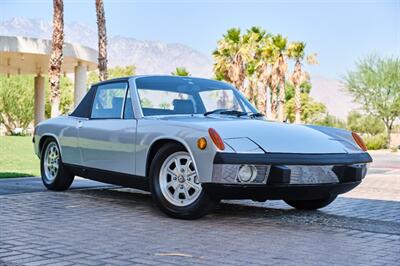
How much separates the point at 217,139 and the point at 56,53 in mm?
15666

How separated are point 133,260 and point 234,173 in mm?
1690

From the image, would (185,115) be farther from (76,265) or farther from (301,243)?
(76,265)

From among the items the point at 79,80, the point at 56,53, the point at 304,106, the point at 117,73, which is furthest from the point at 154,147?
the point at 304,106

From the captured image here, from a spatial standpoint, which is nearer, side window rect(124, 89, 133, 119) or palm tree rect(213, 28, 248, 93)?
side window rect(124, 89, 133, 119)

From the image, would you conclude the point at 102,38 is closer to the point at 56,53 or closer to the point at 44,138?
the point at 56,53

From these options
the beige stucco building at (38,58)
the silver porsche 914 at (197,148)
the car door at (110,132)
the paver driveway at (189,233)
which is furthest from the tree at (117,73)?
the paver driveway at (189,233)

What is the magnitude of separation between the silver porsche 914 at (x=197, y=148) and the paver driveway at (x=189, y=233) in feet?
1.07

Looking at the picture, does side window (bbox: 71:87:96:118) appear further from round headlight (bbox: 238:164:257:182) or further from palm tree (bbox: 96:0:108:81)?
palm tree (bbox: 96:0:108:81)

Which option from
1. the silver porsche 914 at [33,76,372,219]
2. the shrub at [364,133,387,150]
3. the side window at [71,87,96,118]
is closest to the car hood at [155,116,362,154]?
the silver porsche 914 at [33,76,372,219]

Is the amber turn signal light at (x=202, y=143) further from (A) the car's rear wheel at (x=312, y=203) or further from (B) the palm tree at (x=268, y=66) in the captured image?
(B) the palm tree at (x=268, y=66)

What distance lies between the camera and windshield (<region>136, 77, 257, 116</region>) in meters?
7.23

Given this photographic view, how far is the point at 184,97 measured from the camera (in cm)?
742

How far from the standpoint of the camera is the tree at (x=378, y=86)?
4653 centimetres

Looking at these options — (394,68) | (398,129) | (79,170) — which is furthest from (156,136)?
(398,129)
